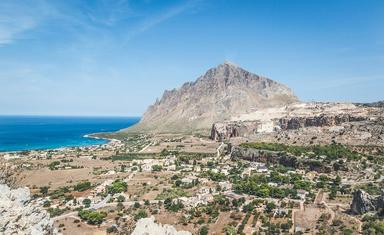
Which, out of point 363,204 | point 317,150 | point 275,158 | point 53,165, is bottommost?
point 53,165

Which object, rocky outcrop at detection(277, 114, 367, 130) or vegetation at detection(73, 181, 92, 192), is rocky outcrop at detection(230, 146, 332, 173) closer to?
rocky outcrop at detection(277, 114, 367, 130)

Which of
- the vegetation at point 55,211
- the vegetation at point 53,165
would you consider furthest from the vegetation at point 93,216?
the vegetation at point 53,165

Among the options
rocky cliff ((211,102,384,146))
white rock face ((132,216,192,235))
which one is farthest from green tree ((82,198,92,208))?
rocky cliff ((211,102,384,146))

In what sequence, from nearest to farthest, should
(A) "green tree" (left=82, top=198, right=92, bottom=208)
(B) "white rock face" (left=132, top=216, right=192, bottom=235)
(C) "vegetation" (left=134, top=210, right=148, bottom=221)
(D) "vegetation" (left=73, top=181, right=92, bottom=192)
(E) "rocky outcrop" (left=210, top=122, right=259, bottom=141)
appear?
(B) "white rock face" (left=132, top=216, right=192, bottom=235)
(C) "vegetation" (left=134, top=210, right=148, bottom=221)
(A) "green tree" (left=82, top=198, right=92, bottom=208)
(D) "vegetation" (left=73, top=181, right=92, bottom=192)
(E) "rocky outcrop" (left=210, top=122, right=259, bottom=141)

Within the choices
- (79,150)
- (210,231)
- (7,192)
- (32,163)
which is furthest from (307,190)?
(79,150)

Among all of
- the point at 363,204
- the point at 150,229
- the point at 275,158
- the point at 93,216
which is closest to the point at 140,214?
the point at 93,216

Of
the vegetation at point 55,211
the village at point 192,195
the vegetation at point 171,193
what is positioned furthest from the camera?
the vegetation at point 171,193

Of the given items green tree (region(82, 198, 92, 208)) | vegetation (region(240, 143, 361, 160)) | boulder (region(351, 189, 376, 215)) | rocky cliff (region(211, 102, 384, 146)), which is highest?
rocky cliff (region(211, 102, 384, 146))

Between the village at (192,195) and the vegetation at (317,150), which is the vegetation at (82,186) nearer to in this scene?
the village at (192,195)

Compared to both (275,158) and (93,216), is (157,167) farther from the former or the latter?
(93,216)
